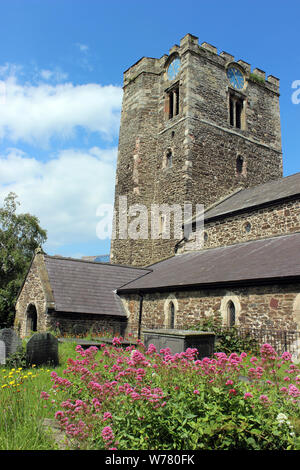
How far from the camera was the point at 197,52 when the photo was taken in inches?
1030

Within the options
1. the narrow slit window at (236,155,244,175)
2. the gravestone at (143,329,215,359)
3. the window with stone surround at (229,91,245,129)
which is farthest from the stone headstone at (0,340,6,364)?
the window with stone surround at (229,91,245,129)

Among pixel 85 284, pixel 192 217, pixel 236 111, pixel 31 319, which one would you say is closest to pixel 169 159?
pixel 192 217

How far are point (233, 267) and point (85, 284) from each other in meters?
8.12

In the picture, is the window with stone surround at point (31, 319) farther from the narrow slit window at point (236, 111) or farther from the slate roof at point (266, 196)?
the narrow slit window at point (236, 111)

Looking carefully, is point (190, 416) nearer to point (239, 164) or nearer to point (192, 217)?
point (192, 217)

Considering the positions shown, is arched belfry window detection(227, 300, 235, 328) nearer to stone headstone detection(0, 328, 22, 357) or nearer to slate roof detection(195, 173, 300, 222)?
slate roof detection(195, 173, 300, 222)

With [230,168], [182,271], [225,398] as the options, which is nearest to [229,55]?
[230,168]

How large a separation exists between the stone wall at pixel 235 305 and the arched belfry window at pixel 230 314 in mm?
83

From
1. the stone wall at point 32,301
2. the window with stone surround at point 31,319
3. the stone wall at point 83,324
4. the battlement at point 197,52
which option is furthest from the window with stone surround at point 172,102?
the window with stone surround at point 31,319

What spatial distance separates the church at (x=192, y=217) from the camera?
13.4 meters

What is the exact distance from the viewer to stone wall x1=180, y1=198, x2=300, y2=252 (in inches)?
639

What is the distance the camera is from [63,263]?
1919cm
